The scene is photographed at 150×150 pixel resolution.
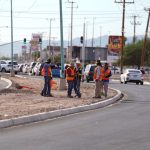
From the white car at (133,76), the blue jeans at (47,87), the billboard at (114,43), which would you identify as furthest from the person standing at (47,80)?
the billboard at (114,43)

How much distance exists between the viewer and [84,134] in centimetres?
1274

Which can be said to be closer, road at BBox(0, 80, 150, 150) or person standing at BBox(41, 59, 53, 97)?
road at BBox(0, 80, 150, 150)

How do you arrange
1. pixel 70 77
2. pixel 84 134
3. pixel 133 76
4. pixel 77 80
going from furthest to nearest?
pixel 133 76 → pixel 77 80 → pixel 70 77 → pixel 84 134

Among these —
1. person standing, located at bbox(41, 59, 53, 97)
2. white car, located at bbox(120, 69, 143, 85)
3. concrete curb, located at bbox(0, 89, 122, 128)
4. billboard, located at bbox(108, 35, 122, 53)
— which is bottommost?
white car, located at bbox(120, 69, 143, 85)

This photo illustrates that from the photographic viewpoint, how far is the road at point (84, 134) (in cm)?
1087

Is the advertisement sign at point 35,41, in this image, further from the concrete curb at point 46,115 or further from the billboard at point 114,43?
the concrete curb at point 46,115

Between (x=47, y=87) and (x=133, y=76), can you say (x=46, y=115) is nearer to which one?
(x=47, y=87)

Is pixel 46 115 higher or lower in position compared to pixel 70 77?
lower

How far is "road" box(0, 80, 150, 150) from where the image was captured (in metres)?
10.9

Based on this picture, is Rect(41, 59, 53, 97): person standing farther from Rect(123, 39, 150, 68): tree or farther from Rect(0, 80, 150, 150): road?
Rect(123, 39, 150, 68): tree

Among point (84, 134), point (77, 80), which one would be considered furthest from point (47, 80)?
point (84, 134)

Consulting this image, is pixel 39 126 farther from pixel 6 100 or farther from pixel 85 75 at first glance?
pixel 85 75

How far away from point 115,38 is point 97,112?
3341 inches

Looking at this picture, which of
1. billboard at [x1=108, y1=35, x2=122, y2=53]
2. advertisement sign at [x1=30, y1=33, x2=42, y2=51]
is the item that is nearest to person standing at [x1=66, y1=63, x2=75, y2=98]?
billboard at [x1=108, y1=35, x2=122, y2=53]
